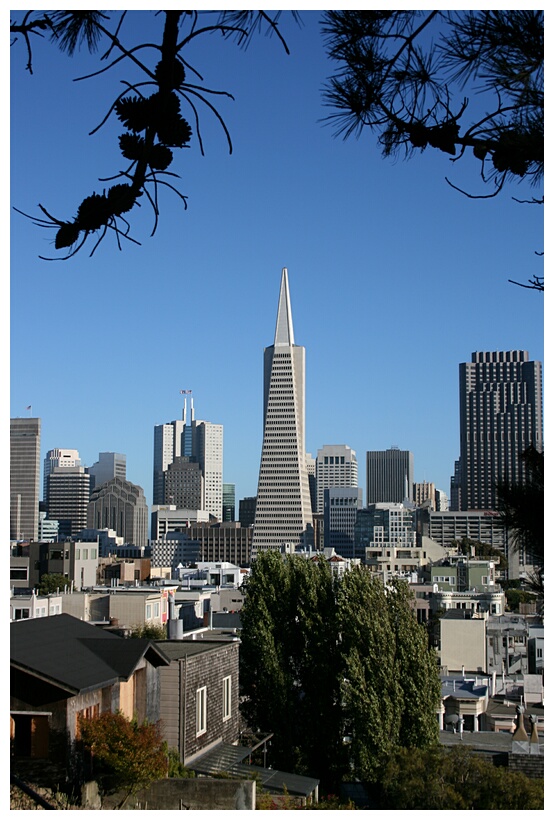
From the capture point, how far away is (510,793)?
4.87 m

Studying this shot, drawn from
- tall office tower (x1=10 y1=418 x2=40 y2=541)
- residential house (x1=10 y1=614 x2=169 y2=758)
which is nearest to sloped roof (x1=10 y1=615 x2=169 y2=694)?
residential house (x1=10 y1=614 x2=169 y2=758)

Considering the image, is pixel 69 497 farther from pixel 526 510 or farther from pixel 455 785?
pixel 526 510

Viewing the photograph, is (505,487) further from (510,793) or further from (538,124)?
(510,793)

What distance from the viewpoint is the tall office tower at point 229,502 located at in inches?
4065

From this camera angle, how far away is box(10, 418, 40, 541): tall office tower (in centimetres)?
6938

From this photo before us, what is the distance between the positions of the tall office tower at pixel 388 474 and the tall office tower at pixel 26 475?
34.6m

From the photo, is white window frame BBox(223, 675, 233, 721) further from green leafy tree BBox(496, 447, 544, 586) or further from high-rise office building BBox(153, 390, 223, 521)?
high-rise office building BBox(153, 390, 223, 521)

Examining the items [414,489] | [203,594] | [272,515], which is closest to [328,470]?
[414,489]

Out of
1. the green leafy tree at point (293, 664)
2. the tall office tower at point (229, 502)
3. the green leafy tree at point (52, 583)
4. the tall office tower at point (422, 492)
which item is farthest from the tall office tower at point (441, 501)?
the green leafy tree at point (293, 664)

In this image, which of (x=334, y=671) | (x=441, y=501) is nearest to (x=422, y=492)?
(x=441, y=501)

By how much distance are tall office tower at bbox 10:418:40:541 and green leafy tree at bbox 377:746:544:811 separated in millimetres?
63975

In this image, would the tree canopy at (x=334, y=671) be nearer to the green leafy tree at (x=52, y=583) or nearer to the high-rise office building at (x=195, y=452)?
the green leafy tree at (x=52, y=583)

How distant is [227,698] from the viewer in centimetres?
669
